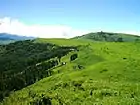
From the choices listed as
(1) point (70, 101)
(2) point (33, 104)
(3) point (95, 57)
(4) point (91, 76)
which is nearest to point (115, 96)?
(1) point (70, 101)

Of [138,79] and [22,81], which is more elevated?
[138,79]

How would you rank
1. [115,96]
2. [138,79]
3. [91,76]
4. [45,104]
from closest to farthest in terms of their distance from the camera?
1. [115,96]
2. [45,104]
3. [138,79]
4. [91,76]

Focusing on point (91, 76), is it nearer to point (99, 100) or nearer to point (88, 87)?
point (88, 87)

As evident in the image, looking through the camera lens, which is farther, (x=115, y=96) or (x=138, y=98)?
(x=115, y=96)

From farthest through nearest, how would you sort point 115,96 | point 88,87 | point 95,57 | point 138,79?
1. point 95,57
2. point 138,79
3. point 88,87
4. point 115,96

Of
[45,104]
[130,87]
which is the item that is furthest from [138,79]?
[45,104]

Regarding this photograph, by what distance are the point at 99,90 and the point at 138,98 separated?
12531 mm

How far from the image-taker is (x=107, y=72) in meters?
94.2

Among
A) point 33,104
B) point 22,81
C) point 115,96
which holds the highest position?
point 115,96

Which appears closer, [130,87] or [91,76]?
[130,87]

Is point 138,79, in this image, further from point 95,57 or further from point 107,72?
point 95,57

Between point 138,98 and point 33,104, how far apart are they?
24.5m

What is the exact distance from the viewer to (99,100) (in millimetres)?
58969

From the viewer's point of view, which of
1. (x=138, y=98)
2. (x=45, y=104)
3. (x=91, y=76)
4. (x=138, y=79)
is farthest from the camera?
(x=91, y=76)
